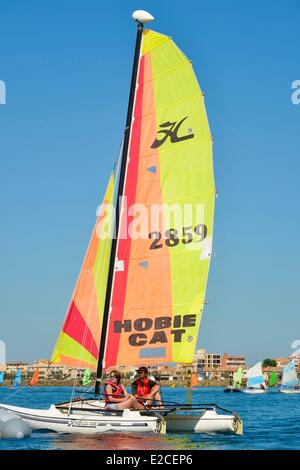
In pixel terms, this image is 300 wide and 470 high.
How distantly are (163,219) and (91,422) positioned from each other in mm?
7235

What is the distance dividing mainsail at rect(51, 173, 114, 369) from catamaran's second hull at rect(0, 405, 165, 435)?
8.20 ft

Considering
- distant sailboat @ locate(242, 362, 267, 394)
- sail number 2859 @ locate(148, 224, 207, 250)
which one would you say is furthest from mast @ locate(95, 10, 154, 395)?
distant sailboat @ locate(242, 362, 267, 394)

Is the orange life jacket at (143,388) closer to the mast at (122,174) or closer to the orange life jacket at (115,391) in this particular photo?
the orange life jacket at (115,391)

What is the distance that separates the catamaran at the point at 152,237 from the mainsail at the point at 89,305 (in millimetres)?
32

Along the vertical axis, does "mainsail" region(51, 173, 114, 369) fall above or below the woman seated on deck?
above

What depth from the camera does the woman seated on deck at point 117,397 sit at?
23219 mm

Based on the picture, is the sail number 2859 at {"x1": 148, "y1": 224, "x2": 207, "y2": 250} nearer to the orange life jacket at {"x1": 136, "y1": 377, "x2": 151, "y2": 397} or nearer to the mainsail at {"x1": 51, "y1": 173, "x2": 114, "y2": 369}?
the mainsail at {"x1": 51, "y1": 173, "x2": 114, "y2": 369}

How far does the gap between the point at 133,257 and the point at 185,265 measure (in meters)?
1.70

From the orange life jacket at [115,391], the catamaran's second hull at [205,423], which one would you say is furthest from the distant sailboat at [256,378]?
the orange life jacket at [115,391]

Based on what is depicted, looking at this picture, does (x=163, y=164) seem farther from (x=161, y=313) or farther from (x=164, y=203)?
(x=161, y=313)

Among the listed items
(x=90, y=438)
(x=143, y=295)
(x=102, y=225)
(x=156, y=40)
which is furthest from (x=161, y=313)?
(x=156, y=40)

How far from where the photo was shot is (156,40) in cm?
2686

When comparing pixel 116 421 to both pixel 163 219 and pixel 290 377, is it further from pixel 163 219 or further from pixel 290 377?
pixel 290 377

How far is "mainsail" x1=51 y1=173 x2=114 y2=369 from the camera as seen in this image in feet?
82.1
